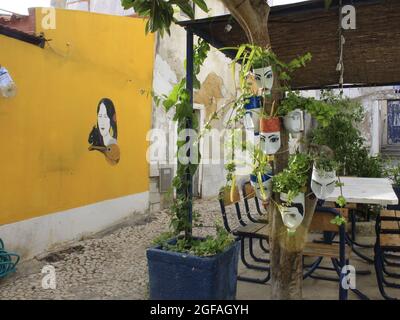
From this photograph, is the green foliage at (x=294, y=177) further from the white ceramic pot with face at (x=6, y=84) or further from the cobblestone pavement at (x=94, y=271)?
the white ceramic pot with face at (x=6, y=84)

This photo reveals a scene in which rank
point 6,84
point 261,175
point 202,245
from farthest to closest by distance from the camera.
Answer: point 6,84 < point 202,245 < point 261,175

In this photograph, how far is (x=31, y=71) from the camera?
15.4 ft

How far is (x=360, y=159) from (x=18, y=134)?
468 centimetres

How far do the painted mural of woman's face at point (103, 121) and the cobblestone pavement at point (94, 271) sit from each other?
1520 millimetres

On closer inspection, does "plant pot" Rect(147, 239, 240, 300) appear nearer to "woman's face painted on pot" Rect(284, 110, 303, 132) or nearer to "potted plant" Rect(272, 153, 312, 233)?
"potted plant" Rect(272, 153, 312, 233)

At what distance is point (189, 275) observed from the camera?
9.23ft

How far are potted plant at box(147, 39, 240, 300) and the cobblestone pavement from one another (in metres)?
0.84

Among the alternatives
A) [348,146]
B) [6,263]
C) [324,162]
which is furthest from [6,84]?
[348,146]

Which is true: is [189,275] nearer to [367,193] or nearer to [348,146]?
[367,193]

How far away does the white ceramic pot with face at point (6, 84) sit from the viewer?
4.12 meters

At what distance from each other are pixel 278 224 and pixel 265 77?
92 centimetres

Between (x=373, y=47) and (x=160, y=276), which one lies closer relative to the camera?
(x=160, y=276)
